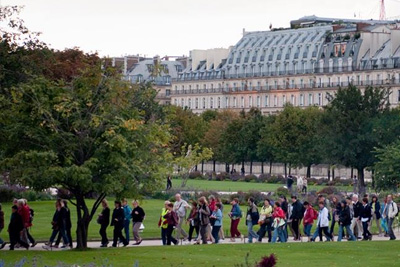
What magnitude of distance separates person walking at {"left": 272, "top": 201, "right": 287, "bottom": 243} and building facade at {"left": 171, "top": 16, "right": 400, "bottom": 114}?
10614 centimetres

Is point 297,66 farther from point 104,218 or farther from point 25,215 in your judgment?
point 25,215

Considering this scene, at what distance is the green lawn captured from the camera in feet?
112

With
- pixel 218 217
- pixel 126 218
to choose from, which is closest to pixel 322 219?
pixel 218 217

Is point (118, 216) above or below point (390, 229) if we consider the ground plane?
above

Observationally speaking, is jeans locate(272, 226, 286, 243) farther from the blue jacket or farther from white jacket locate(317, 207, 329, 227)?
the blue jacket

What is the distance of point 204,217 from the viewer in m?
42.0

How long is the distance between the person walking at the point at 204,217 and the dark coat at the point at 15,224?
572 cm

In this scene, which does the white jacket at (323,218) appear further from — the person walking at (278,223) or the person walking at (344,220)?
the person walking at (278,223)

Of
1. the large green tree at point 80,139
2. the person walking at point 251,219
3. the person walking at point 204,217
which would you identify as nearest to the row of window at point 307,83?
the person walking at point 251,219

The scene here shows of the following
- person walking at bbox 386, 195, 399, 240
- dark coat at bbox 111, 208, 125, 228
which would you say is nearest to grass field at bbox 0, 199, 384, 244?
dark coat at bbox 111, 208, 125, 228

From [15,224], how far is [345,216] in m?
10.7

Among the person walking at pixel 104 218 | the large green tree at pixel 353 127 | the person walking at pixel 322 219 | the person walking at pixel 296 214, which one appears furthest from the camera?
the large green tree at pixel 353 127

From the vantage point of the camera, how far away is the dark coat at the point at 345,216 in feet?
141

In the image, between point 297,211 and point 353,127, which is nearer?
point 297,211
